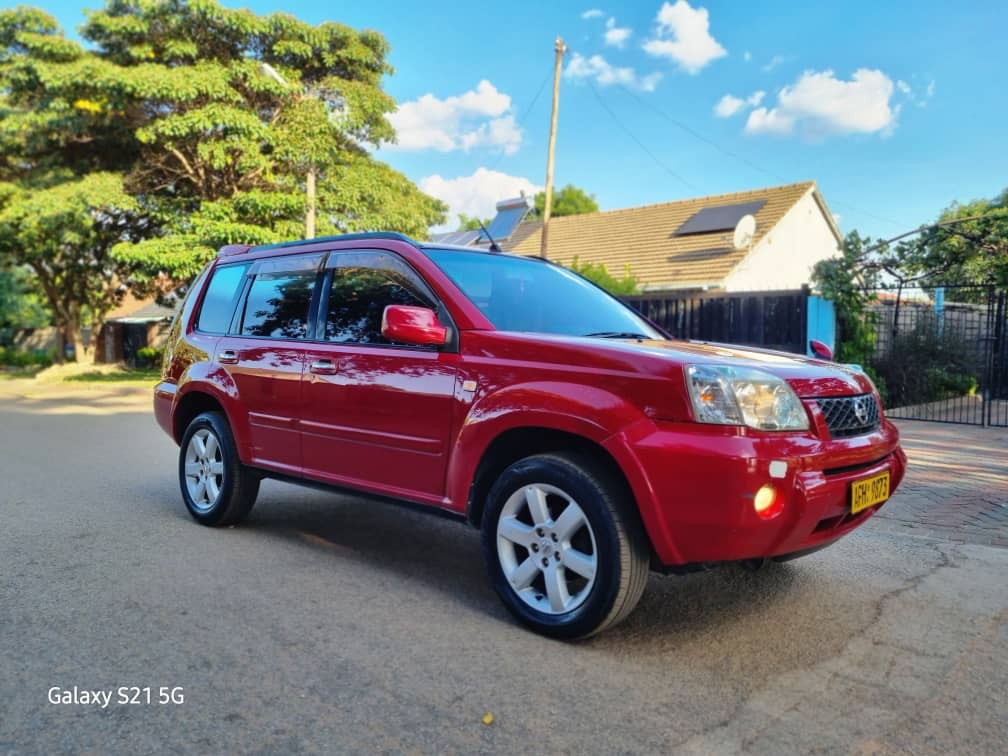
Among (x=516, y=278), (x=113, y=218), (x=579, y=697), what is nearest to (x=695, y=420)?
(x=579, y=697)

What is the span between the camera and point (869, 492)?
3.33 m

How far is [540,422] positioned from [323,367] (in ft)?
4.93

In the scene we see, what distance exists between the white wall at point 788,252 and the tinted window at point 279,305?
15.9m

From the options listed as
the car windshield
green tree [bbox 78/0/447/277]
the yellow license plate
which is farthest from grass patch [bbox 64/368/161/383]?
the yellow license plate

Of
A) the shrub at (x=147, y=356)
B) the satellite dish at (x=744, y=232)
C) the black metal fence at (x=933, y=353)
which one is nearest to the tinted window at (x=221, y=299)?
the black metal fence at (x=933, y=353)

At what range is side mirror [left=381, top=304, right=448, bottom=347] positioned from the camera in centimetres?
354

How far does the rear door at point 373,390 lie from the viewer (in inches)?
147

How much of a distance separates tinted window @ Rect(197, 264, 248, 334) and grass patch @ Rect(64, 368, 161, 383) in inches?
667

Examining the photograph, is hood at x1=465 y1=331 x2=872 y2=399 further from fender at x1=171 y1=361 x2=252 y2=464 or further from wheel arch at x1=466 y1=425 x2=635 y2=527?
fender at x1=171 y1=361 x2=252 y2=464

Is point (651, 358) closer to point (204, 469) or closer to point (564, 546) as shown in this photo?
point (564, 546)

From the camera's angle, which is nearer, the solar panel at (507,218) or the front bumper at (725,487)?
the front bumper at (725,487)

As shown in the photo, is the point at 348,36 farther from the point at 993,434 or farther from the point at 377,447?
the point at 377,447

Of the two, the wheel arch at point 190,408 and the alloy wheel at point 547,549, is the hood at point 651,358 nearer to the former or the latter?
the alloy wheel at point 547,549

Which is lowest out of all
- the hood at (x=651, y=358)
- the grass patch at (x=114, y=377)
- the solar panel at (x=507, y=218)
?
the grass patch at (x=114, y=377)
